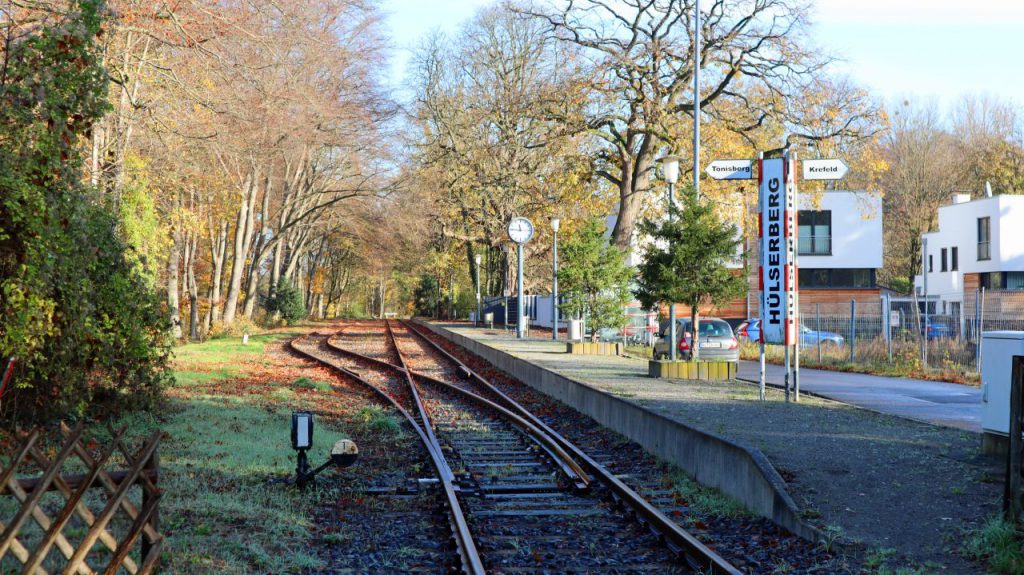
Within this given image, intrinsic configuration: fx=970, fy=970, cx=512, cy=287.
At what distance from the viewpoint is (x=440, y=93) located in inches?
1959

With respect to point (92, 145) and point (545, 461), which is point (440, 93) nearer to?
point (92, 145)

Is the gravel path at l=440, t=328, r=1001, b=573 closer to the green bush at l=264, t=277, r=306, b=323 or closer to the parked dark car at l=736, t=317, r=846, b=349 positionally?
the parked dark car at l=736, t=317, r=846, b=349

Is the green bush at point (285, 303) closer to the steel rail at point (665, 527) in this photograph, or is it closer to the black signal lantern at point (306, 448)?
the steel rail at point (665, 527)

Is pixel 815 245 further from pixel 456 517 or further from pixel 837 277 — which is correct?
pixel 456 517

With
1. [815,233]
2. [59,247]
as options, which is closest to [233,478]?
[59,247]

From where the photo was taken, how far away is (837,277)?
58094 mm

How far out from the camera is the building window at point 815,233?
57375 mm

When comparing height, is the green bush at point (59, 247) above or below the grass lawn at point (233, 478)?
above

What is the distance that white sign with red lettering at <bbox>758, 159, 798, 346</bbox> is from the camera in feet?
49.0

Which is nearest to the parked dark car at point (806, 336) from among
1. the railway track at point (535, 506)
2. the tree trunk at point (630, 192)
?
the tree trunk at point (630, 192)

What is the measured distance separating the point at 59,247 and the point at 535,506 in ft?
18.1

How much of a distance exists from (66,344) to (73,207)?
1557 mm

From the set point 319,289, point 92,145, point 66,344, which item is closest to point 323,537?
point 66,344

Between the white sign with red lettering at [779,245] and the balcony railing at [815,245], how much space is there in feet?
145
